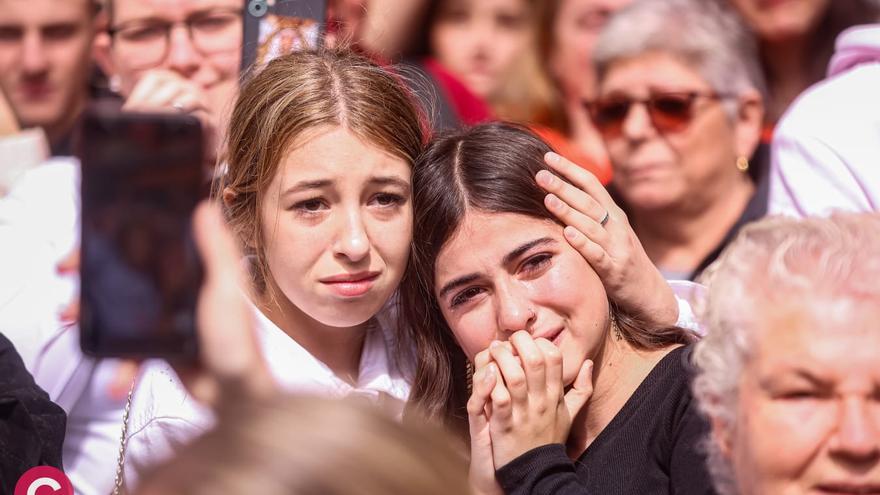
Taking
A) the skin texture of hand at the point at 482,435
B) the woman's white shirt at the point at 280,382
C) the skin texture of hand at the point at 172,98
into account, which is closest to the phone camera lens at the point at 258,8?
the skin texture of hand at the point at 172,98

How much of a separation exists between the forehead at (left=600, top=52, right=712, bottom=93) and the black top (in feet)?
3.27

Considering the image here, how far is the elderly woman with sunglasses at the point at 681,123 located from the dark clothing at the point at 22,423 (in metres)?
1.52

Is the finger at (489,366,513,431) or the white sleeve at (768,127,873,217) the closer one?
the finger at (489,366,513,431)

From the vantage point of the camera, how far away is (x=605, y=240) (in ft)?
7.61

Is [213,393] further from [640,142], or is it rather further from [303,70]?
[640,142]

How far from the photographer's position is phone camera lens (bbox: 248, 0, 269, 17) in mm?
2885

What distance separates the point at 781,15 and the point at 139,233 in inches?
88.2

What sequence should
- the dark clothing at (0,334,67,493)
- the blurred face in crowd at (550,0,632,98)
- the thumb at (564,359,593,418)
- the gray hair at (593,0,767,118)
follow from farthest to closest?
the blurred face in crowd at (550,0,632,98) < the gray hair at (593,0,767,118) < the dark clothing at (0,334,67,493) < the thumb at (564,359,593,418)

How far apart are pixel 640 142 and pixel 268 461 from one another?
7.16 feet

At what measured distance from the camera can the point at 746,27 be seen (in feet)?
10.6

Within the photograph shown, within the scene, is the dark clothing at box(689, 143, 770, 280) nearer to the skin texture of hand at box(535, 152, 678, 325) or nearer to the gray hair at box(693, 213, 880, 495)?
the skin texture of hand at box(535, 152, 678, 325)

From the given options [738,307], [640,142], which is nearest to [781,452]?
[738,307]

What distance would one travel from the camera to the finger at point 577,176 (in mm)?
2352

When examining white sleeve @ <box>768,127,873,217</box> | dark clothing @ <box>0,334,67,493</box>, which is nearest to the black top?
white sleeve @ <box>768,127,873,217</box>
